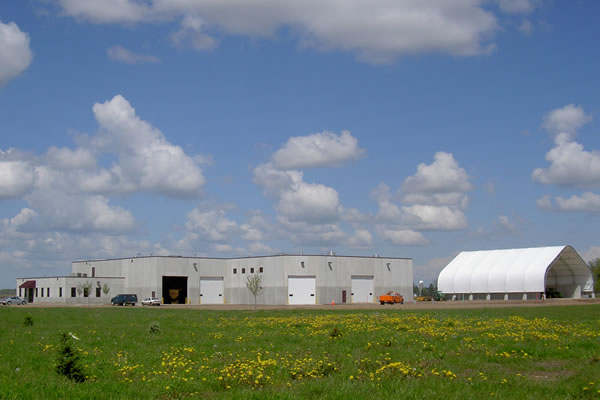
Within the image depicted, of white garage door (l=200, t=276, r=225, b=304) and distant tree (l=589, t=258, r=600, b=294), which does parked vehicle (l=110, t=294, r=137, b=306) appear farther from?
distant tree (l=589, t=258, r=600, b=294)

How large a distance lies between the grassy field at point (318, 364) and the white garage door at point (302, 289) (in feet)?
217

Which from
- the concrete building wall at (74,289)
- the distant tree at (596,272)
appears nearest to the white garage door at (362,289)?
the concrete building wall at (74,289)

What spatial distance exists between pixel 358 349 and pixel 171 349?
19.4ft

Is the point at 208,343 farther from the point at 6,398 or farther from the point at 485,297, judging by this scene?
the point at 485,297

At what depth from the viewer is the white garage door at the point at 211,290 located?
332ft

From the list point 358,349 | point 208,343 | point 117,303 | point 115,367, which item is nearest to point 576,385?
point 358,349

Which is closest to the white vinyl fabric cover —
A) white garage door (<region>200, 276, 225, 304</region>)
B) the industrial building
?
the industrial building

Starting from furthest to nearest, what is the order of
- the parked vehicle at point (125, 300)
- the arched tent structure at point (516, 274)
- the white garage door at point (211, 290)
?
the white garage door at point (211, 290), the arched tent structure at point (516, 274), the parked vehicle at point (125, 300)

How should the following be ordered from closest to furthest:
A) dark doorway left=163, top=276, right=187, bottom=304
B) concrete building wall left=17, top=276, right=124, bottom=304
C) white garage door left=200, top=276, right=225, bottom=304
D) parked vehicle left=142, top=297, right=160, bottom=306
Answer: parked vehicle left=142, top=297, right=160, bottom=306 < concrete building wall left=17, top=276, right=124, bottom=304 < dark doorway left=163, top=276, right=187, bottom=304 < white garage door left=200, top=276, right=225, bottom=304

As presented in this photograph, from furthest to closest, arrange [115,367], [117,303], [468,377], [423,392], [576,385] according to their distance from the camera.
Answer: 1. [117,303]
2. [115,367]
3. [468,377]
4. [576,385]
5. [423,392]

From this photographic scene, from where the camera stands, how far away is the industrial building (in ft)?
303

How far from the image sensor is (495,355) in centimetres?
1744

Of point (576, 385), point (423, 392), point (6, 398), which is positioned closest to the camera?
point (6, 398)

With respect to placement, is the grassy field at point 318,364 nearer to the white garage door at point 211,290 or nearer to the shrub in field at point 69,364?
the shrub in field at point 69,364
